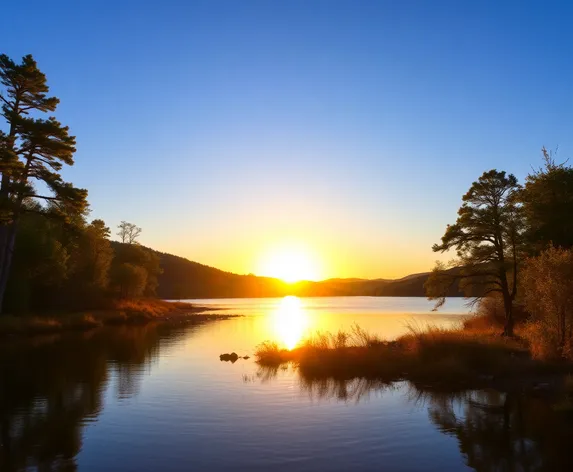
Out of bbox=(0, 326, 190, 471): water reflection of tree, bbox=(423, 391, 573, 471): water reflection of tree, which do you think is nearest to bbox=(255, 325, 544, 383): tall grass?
bbox=(423, 391, 573, 471): water reflection of tree

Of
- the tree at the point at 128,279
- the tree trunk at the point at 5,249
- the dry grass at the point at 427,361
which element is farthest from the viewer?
the tree at the point at 128,279

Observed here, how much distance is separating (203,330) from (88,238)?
29.3m

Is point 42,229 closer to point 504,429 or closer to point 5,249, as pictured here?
point 5,249

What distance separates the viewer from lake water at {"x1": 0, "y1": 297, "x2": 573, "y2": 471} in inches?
622

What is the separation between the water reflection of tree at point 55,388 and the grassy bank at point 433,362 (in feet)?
37.3

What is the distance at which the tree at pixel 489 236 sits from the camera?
140 ft

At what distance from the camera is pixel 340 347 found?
35312 millimetres

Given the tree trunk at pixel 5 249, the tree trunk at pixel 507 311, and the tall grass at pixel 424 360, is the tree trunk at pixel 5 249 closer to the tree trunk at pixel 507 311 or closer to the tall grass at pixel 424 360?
the tall grass at pixel 424 360

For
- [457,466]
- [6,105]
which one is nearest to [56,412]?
[457,466]

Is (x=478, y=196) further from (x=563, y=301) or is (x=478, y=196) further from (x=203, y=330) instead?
(x=203, y=330)

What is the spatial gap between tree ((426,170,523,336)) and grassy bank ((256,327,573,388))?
8.02 meters

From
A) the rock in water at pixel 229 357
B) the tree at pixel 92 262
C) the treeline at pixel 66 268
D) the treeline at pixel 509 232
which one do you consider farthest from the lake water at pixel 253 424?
the tree at pixel 92 262

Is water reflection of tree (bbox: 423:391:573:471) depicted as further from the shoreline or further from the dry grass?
the dry grass

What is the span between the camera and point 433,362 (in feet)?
103
